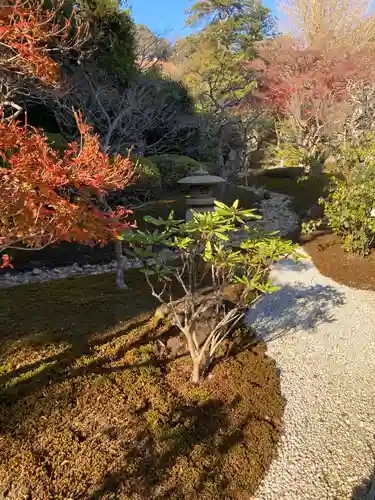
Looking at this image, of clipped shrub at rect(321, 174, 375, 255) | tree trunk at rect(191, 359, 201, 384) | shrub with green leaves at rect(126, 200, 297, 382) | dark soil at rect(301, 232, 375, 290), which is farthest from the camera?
clipped shrub at rect(321, 174, 375, 255)

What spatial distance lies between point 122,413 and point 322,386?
248 cm

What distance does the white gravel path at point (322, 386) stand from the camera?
301cm

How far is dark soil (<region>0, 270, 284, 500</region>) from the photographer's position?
276 cm

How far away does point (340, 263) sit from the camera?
27.5 feet

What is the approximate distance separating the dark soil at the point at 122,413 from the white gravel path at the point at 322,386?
0.68ft

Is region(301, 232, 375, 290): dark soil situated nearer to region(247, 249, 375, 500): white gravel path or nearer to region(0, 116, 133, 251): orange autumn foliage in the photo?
region(247, 249, 375, 500): white gravel path

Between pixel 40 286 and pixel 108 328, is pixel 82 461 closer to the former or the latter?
pixel 108 328

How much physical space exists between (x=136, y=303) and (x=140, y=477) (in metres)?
2.98

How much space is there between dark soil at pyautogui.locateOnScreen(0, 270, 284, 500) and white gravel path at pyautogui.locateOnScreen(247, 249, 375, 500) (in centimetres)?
21

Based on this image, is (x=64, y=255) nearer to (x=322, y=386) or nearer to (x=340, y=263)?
(x=322, y=386)

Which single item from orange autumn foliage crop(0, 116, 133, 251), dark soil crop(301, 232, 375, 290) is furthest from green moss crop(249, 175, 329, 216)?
orange autumn foliage crop(0, 116, 133, 251)

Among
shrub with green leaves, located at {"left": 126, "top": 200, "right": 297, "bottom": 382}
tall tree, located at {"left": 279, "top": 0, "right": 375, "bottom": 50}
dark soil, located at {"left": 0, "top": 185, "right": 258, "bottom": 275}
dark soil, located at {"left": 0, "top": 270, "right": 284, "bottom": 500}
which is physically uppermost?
tall tree, located at {"left": 279, "top": 0, "right": 375, "bottom": 50}

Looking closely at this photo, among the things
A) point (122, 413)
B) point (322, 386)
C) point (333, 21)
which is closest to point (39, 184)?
point (122, 413)

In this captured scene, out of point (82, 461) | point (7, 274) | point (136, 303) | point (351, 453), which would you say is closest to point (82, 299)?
point (136, 303)
